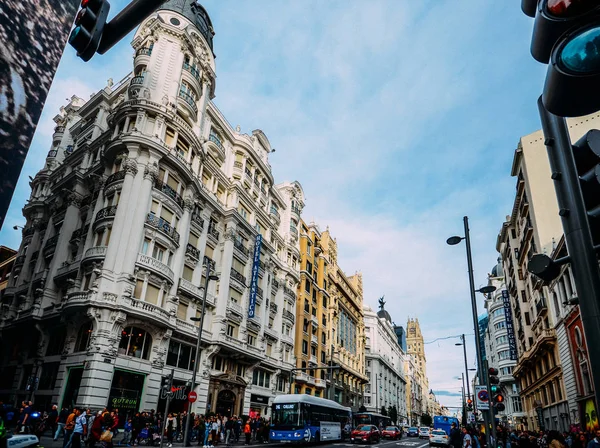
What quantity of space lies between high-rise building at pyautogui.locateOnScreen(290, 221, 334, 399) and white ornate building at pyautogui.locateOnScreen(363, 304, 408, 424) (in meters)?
29.3

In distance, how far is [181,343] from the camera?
31.0m

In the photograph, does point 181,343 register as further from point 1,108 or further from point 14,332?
point 1,108

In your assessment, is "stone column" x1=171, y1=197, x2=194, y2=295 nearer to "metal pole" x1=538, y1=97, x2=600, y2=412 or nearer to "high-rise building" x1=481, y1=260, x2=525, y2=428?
"metal pole" x1=538, y1=97, x2=600, y2=412

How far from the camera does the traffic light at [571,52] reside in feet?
6.88

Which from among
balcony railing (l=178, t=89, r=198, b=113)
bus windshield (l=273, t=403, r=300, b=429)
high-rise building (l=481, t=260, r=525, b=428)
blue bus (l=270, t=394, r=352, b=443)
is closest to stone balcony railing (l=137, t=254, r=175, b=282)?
blue bus (l=270, t=394, r=352, b=443)

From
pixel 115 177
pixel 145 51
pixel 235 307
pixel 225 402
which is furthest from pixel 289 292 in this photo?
pixel 145 51

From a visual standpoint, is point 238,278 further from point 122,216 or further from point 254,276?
point 122,216

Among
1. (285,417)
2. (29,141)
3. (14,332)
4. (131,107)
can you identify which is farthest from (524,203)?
(14,332)

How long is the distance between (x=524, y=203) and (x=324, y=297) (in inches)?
1176

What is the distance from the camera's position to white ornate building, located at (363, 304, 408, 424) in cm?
8338

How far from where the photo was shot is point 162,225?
2967 cm

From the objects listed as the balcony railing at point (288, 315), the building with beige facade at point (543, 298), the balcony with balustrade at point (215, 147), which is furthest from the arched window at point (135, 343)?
the building with beige facade at point (543, 298)

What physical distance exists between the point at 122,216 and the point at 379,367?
75.2 meters

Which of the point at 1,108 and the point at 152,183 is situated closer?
the point at 1,108
